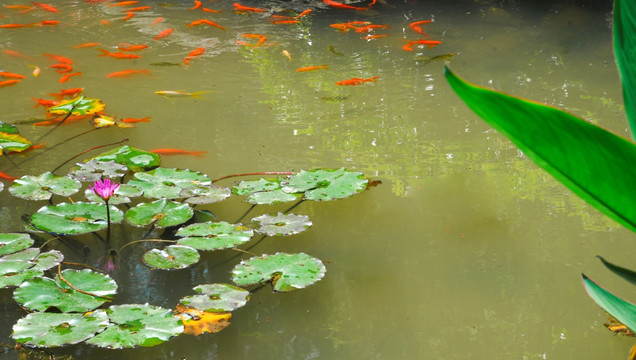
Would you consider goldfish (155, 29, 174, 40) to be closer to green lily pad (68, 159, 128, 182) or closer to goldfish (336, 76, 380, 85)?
goldfish (336, 76, 380, 85)

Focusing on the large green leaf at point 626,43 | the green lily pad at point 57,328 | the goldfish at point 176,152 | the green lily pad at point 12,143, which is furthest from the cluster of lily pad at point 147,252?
the large green leaf at point 626,43

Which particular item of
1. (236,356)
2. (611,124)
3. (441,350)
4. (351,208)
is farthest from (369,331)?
(611,124)

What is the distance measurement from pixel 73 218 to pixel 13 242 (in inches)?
6.2

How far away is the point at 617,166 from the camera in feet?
1.86

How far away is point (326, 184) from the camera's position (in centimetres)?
187

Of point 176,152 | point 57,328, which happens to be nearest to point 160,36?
point 176,152

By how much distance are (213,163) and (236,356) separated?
0.90 m

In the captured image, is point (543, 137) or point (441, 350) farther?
point (441, 350)

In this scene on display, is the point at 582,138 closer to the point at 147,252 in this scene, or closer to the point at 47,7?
the point at 147,252

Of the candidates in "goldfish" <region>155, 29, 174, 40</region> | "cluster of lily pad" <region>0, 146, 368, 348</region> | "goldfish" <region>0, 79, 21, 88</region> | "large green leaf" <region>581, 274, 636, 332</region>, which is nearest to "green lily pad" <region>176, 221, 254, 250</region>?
"cluster of lily pad" <region>0, 146, 368, 348</region>

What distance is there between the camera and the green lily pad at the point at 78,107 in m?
2.35

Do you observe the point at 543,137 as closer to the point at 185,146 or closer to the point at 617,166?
the point at 617,166

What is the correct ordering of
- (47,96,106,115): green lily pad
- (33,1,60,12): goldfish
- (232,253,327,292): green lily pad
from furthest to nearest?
(33,1,60,12): goldfish, (47,96,106,115): green lily pad, (232,253,327,292): green lily pad

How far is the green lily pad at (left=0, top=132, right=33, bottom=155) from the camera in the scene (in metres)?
2.12
